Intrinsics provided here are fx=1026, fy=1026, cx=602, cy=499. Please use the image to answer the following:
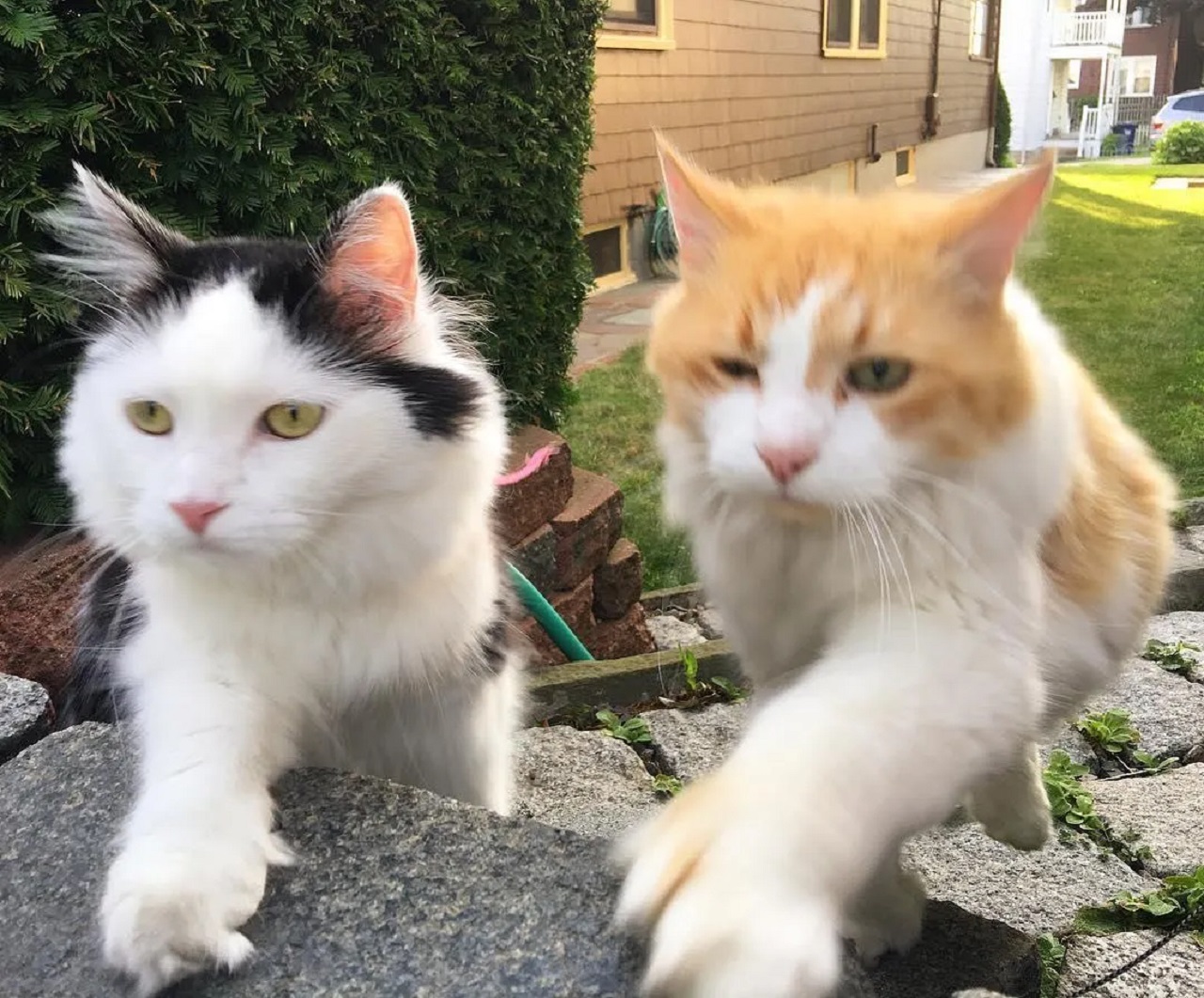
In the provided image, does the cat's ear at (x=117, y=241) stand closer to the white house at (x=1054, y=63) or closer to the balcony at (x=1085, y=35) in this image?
the white house at (x=1054, y=63)

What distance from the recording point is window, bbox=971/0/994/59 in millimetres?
18447

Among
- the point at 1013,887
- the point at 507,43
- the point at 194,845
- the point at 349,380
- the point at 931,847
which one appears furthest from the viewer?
the point at 507,43

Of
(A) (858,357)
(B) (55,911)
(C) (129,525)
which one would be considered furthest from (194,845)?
(A) (858,357)

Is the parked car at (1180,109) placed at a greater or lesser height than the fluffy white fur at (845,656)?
lesser

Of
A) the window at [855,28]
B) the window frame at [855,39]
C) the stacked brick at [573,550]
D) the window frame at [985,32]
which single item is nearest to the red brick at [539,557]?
the stacked brick at [573,550]

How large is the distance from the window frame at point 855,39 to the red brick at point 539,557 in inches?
393

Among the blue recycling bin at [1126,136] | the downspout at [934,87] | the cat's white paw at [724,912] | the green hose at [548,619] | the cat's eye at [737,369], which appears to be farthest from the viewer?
the blue recycling bin at [1126,136]

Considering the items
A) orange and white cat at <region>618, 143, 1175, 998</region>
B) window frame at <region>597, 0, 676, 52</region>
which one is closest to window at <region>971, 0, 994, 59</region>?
window frame at <region>597, 0, 676, 52</region>

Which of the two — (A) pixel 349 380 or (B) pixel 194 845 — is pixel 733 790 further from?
(A) pixel 349 380

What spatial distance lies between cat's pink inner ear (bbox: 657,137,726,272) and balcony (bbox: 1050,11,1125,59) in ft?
111

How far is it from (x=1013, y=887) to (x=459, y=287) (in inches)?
81.2

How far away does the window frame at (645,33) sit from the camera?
7.11 metres

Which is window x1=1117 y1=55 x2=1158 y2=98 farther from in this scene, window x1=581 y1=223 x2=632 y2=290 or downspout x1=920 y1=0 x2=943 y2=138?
window x1=581 y1=223 x2=632 y2=290

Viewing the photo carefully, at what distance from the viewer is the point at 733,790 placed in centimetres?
99
